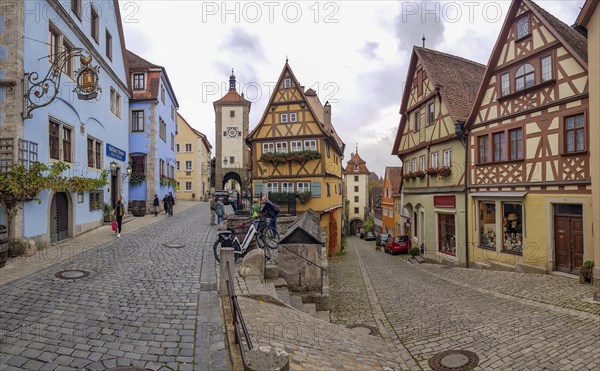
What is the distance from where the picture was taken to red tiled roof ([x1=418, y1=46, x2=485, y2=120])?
62.5ft

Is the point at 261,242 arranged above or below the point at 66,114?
below

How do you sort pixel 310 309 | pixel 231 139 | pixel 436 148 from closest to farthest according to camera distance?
pixel 310 309 < pixel 436 148 < pixel 231 139

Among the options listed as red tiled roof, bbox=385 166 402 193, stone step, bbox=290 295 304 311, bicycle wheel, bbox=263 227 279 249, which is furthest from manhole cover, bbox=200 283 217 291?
red tiled roof, bbox=385 166 402 193

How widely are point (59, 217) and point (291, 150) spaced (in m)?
15.5

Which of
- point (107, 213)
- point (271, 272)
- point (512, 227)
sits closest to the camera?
point (271, 272)

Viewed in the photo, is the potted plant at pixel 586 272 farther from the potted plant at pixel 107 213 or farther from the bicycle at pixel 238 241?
the potted plant at pixel 107 213

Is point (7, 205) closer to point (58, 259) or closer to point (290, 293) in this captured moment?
point (58, 259)

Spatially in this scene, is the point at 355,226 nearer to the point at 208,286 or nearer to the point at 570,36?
the point at 570,36

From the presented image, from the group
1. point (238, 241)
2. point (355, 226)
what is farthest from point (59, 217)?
point (355, 226)

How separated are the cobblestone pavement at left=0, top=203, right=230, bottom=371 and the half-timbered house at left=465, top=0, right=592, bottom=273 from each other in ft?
38.4

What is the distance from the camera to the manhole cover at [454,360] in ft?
22.4

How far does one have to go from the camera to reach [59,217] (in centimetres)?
1439

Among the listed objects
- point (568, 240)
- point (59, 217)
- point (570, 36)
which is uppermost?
point (570, 36)

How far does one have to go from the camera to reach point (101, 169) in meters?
18.8
